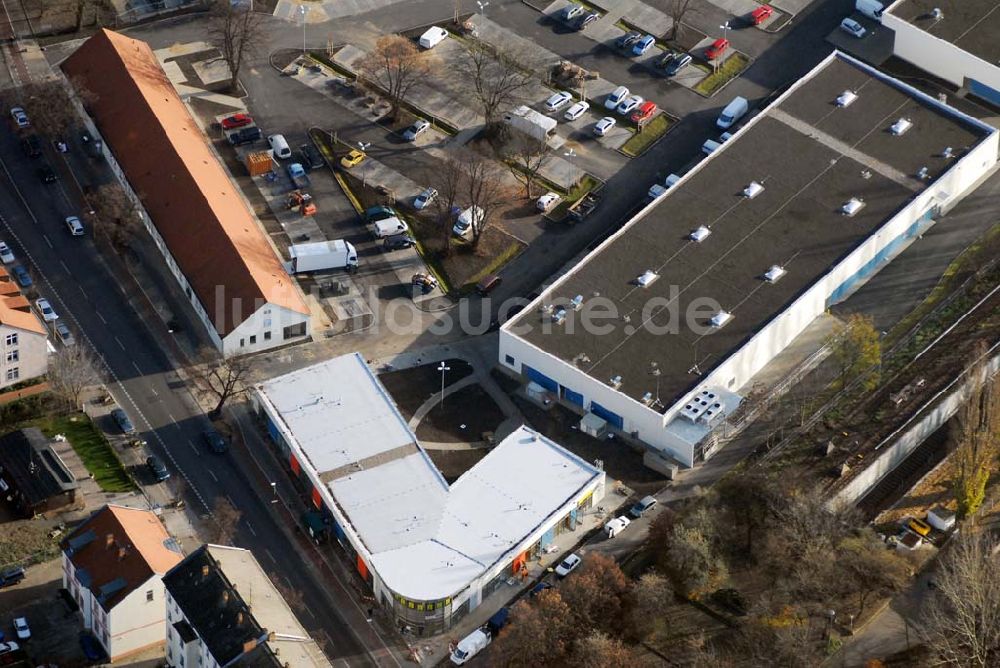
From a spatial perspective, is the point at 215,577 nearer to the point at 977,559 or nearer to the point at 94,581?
the point at 94,581

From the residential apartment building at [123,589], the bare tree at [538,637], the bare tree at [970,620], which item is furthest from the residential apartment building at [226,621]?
the bare tree at [970,620]

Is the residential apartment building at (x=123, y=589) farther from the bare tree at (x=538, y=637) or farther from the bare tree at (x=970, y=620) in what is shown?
the bare tree at (x=970, y=620)

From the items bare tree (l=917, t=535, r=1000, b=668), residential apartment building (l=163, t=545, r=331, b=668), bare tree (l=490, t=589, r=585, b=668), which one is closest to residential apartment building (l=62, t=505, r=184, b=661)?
residential apartment building (l=163, t=545, r=331, b=668)

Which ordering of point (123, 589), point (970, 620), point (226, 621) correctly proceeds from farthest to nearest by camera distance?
point (123, 589), point (226, 621), point (970, 620)

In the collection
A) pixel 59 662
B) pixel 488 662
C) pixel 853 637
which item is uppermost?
pixel 59 662

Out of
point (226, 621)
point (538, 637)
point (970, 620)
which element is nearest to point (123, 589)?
point (226, 621)

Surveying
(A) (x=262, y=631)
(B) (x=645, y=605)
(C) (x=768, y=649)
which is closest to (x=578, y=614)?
(B) (x=645, y=605)

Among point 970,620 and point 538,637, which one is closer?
point 970,620

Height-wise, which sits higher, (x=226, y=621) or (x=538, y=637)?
(x=226, y=621)

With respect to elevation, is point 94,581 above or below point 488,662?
above

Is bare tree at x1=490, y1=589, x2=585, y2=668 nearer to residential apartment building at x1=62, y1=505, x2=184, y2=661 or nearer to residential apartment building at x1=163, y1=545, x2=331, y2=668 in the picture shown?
residential apartment building at x1=163, y1=545, x2=331, y2=668

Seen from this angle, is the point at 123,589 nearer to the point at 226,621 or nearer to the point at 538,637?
the point at 226,621
